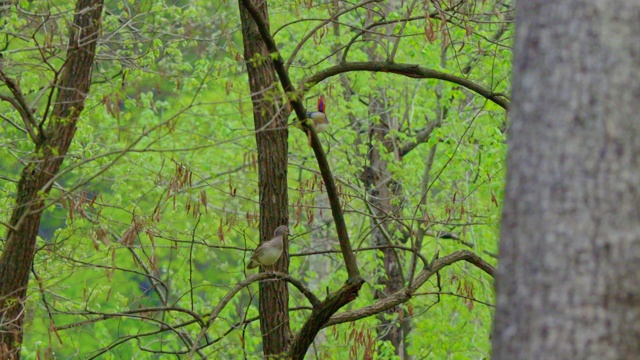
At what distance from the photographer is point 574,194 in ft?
12.1

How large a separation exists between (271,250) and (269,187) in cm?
61

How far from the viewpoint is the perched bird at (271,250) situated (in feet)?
24.6

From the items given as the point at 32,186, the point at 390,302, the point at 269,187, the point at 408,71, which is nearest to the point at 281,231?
the point at 269,187

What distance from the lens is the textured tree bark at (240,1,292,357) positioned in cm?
765

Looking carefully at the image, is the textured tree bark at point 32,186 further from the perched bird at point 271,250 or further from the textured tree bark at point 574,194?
the textured tree bark at point 574,194

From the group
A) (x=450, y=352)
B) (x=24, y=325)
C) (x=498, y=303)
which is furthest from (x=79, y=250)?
(x=498, y=303)

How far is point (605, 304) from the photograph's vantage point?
363cm

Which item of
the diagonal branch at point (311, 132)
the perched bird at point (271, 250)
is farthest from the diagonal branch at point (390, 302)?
the diagonal branch at point (311, 132)

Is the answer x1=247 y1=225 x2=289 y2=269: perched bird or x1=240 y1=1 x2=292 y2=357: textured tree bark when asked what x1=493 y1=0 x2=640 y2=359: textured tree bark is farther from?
x1=240 y1=1 x2=292 y2=357: textured tree bark

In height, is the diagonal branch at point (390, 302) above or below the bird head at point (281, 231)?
below

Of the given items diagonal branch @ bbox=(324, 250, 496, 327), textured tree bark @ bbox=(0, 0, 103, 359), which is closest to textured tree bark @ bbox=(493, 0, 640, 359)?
textured tree bark @ bbox=(0, 0, 103, 359)

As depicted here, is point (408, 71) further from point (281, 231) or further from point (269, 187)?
point (281, 231)

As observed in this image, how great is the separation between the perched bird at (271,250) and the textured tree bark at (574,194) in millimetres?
3804

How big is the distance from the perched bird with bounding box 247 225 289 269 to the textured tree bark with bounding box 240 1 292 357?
6.7 inches
